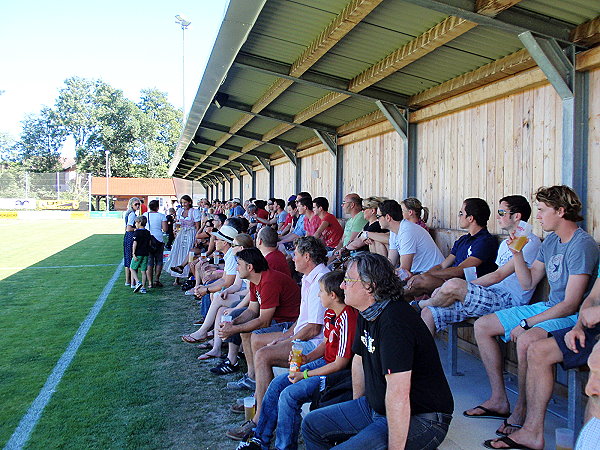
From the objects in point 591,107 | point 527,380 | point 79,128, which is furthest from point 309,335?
point 79,128

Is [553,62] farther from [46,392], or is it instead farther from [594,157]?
[46,392]

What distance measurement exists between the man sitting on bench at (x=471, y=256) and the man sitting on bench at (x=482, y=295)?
345 mm

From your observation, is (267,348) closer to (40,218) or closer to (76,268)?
(76,268)

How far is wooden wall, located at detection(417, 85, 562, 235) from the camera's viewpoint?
470 cm

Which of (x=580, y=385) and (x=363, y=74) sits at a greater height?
(x=363, y=74)

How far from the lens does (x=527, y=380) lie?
3.04 meters

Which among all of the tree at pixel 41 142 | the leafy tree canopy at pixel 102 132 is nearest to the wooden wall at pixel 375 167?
the leafy tree canopy at pixel 102 132

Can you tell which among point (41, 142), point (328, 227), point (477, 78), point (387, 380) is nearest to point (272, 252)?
point (477, 78)

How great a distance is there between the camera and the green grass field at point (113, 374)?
12.8 feet

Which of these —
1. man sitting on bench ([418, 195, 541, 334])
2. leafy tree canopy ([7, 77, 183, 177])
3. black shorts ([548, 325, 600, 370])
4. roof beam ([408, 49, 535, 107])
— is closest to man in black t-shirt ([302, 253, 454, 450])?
black shorts ([548, 325, 600, 370])

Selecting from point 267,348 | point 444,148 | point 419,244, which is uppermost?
point 444,148

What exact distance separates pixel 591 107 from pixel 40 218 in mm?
45669

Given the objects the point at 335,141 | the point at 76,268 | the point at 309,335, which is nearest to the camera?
the point at 309,335

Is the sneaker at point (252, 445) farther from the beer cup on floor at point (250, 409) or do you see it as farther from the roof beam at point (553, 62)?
the roof beam at point (553, 62)
